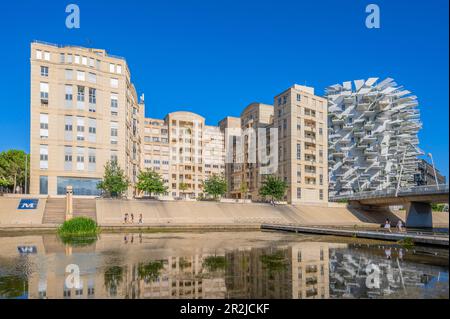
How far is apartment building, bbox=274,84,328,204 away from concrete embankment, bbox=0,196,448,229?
8412mm

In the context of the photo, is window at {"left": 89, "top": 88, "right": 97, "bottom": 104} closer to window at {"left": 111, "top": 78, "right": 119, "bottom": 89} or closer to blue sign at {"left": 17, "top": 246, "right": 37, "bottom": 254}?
window at {"left": 111, "top": 78, "right": 119, "bottom": 89}

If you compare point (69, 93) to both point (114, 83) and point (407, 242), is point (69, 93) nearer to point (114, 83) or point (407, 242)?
point (114, 83)

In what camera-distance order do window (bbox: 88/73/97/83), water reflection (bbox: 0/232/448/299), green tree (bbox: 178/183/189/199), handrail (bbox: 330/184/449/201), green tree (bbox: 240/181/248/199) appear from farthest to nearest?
1. green tree (bbox: 178/183/189/199)
2. green tree (bbox: 240/181/248/199)
3. window (bbox: 88/73/97/83)
4. handrail (bbox: 330/184/449/201)
5. water reflection (bbox: 0/232/448/299)

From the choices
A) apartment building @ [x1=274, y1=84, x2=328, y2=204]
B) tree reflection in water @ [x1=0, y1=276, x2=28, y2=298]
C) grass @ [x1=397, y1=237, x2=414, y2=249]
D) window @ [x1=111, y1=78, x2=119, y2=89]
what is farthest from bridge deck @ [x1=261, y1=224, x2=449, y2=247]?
window @ [x1=111, y1=78, x2=119, y2=89]

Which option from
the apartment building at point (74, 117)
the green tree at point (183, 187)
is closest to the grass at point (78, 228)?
the apartment building at point (74, 117)

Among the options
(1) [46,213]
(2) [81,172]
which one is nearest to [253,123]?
(2) [81,172]

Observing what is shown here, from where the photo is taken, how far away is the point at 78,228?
4381 centimetres

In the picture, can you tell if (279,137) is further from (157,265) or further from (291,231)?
(157,265)

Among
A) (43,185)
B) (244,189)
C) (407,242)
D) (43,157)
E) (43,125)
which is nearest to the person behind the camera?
(407,242)

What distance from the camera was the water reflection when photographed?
1625 cm

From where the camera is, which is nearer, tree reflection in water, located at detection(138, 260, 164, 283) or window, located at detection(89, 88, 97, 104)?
tree reflection in water, located at detection(138, 260, 164, 283)

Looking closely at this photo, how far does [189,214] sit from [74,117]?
3340 cm

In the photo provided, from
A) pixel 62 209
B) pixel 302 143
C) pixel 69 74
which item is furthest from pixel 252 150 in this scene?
pixel 62 209
